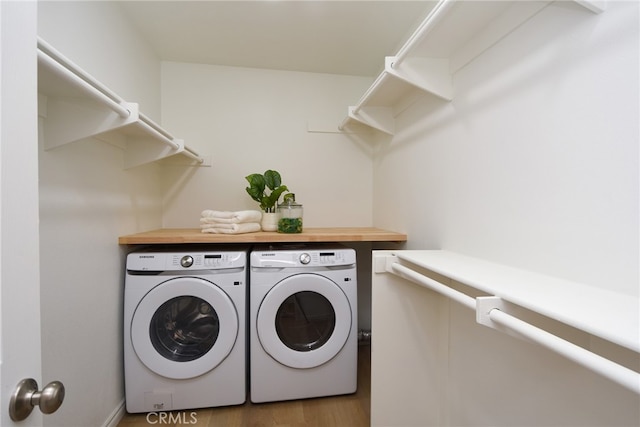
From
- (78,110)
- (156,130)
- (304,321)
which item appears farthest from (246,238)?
(78,110)

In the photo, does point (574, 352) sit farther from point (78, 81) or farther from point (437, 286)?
point (78, 81)

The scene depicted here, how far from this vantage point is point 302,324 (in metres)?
1.66

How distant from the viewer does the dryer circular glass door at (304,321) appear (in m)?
1.56

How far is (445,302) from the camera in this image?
4.25 feet

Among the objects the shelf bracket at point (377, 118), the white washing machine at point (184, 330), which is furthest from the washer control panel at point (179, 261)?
the shelf bracket at point (377, 118)

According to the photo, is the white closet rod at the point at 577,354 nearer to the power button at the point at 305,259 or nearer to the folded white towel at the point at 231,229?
the power button at the point at 305,259

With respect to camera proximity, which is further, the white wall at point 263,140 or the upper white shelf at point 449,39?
the white wall at point 263,140

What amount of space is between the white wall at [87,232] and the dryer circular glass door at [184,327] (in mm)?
163

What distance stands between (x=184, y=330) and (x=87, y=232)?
0.73 metres

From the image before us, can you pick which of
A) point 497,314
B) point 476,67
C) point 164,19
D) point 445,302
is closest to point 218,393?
point 445,302

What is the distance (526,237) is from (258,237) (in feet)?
4.12

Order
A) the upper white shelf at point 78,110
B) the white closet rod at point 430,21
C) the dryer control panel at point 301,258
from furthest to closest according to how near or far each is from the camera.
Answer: the dryer control panel at point 301,258
the upper white shelf at point 78,110
the white closet rod at point 430,21

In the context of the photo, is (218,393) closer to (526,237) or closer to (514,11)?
(526,237)

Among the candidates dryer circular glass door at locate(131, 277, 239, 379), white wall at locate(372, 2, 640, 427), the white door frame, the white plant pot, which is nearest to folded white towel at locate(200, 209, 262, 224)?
the white plant pot
